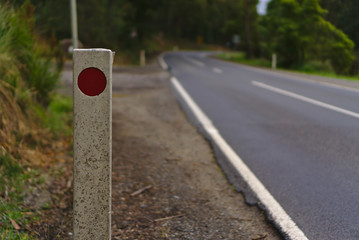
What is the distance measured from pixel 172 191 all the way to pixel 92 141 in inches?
76.1

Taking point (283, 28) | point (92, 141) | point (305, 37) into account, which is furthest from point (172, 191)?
point (283, 28)

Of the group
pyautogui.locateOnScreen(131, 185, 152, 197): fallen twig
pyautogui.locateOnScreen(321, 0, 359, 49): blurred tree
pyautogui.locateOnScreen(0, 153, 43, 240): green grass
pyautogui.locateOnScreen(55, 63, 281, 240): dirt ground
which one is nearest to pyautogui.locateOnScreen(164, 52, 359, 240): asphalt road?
pyautogui.locateOnScreen(55, 63, 281, 240): dirt ground

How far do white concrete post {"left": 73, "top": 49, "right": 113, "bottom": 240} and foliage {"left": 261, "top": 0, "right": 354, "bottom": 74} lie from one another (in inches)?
945

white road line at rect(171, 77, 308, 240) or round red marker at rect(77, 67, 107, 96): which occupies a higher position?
round red marker at rect(77, 67, 107, 96)

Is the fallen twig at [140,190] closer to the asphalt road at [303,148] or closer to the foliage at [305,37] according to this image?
the asphalt road at [303,148]

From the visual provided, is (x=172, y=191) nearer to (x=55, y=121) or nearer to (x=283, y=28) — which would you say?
(x=55, y=121)

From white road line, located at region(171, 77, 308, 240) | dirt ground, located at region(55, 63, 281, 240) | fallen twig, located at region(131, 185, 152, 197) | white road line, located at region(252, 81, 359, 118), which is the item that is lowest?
fallen twig, located at region(131, 185, 152, 197)

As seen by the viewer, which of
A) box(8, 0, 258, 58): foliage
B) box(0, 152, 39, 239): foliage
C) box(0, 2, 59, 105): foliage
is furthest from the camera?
box(8, 0, 258, 58): foliage

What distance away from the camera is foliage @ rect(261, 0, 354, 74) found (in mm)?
24234

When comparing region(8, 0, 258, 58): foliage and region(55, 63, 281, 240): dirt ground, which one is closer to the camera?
region(55, 63, 281, 240): dirt ground

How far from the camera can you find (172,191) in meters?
3.90

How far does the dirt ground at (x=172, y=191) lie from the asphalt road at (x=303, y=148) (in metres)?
0.41

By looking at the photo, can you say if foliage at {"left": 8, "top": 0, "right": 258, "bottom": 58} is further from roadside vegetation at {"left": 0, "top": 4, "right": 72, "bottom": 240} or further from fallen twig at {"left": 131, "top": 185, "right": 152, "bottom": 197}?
fallen twig at {"left": 131, "top": 185, "right": 152, "bottom": 197}

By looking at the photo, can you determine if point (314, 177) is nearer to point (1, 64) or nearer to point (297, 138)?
point (297, 138)
